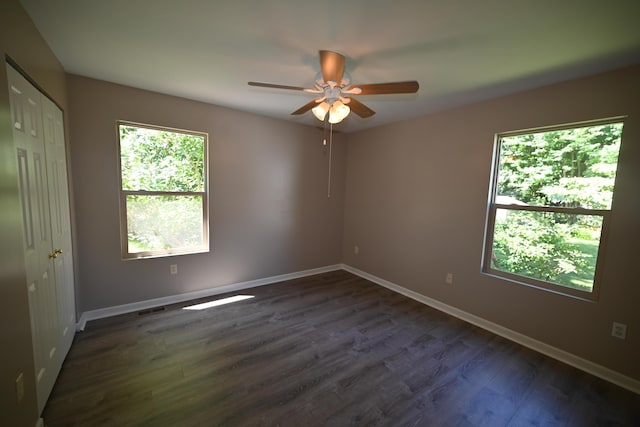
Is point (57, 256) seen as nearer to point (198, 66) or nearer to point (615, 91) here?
point (198, 66)

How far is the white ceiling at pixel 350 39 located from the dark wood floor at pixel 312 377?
249cm

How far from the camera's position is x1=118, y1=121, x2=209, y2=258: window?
8.83 feet

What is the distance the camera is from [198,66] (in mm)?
2117

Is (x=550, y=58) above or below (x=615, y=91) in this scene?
above

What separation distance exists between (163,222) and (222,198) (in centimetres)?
74

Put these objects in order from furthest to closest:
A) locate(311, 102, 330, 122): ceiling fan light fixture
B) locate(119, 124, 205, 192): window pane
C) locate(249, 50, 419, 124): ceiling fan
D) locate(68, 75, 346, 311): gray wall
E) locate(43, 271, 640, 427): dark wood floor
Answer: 1. locate(119, 124, 205, 192): window pane
2. locate(68, 75, 346, 311): gray wall
3. locate(311, 102, 330, 122): ceiling fan light fixture
4. locate(249, 50, 419, 124): ceiling fan
5. locate(43, 271, 640, 427): dark wood floor

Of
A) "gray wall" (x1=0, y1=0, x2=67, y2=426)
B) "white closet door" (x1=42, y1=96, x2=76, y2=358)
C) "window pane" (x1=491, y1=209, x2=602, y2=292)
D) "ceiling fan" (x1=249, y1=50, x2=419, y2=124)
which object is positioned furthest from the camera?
"window pane" (x1=491, y1=209, x2=602, y2=292)

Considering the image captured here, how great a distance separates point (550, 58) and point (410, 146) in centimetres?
166

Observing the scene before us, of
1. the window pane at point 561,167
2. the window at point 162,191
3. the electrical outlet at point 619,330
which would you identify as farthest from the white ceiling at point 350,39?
the electrical outlet at point 619,330

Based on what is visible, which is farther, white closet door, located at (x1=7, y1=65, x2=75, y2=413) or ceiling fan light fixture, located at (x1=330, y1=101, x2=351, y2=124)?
ceiling fan light fixture, located at (x1=330, y1=101, x2=351, y2=124)

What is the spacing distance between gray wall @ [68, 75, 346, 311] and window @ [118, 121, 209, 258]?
0.31 ft

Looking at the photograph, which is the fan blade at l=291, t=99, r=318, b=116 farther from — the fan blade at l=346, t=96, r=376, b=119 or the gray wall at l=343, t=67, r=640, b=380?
the gray wall at l=343, t=67, r=640, b=380

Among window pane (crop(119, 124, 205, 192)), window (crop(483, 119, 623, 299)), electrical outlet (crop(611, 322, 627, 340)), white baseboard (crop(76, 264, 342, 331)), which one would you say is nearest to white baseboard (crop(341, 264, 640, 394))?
electrical outlet (crop(611, 322, 627, 340))

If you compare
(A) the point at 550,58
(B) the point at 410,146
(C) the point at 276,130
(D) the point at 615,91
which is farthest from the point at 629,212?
(C) the point at 276,130
